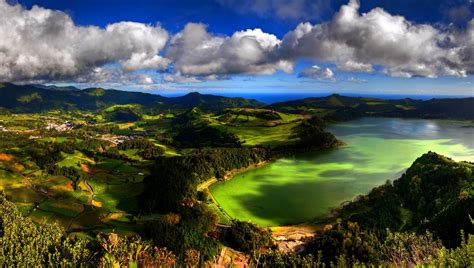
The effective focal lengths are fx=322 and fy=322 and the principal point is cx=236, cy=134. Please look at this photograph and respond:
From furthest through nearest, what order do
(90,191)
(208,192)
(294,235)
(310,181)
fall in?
(310,181)
(90,191)
(208,192)
(294,235)

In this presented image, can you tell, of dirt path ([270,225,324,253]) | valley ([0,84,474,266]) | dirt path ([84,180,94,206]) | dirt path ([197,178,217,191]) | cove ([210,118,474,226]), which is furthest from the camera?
dirt path ([197,178,217,191])

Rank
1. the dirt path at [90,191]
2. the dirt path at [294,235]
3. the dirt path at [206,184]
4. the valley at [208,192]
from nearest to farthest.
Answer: the dirt path at [294,235]
the valley at [208,192]
the dirt path at [90,191]
the dirt path at [206,184]

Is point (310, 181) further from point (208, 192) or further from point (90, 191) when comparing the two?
point (90, 191)

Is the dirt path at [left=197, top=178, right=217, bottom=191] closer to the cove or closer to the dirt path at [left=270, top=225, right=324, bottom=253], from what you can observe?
the cove

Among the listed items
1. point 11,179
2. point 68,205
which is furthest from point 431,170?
point 11,179

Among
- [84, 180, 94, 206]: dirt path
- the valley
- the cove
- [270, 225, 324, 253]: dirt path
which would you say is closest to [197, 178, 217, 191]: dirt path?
the valley

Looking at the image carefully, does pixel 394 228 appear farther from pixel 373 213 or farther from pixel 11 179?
pixel 11 179

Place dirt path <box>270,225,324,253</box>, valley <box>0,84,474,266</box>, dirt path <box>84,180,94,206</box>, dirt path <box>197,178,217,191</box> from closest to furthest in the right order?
dirt path <box>270,225,324,253</box> < valley <box>0,84,474,266</box> < dirt path <box>84,180,94,206</box> < dirt path <box>197,178,217,191</box>

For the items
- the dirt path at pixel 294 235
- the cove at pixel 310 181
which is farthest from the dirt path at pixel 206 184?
the dirt path at pixel 294 235

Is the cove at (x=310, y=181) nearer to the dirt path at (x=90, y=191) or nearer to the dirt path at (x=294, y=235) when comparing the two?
the dirt path at (x=294, y=235)

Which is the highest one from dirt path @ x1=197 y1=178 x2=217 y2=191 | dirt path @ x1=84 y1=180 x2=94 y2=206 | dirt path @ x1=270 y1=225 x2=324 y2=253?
dirt path @ x1=270 y1=225 x2=324 y2=253

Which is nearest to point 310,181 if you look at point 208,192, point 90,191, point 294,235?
point 208,192

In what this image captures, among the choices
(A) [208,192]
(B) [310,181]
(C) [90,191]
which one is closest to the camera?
(A) [208,192]
